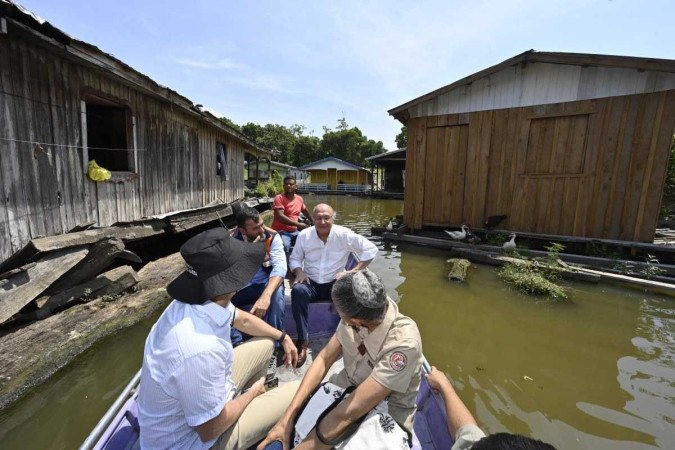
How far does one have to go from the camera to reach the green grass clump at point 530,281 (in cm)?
575

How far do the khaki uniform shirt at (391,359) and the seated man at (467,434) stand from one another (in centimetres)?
27

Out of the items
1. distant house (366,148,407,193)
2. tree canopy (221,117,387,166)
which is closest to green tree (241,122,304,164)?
tree canopy (221,117,387,166)

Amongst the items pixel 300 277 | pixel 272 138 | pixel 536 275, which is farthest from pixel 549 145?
pixel 272 138

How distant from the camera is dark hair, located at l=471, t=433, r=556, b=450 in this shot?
0.92 meters

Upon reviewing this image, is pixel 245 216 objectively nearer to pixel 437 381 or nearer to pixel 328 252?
pixel 328 252

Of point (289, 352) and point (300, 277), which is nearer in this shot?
point (289, 352)

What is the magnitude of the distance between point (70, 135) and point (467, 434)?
6.72m

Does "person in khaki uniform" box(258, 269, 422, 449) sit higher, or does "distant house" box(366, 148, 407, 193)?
"distant house" box(366, 148, 407, 193)

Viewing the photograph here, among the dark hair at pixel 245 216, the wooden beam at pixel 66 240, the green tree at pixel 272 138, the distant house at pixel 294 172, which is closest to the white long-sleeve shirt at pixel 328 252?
the dark hair at pixel 245 216

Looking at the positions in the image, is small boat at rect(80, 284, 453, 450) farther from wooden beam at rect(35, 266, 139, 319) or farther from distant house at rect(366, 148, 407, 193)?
distant house at rect(366, 148, 407, 193)

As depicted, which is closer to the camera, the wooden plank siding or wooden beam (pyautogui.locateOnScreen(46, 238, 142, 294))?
wooden beam (pyautogui.locateOnScreen(46, 238, 142, 294))

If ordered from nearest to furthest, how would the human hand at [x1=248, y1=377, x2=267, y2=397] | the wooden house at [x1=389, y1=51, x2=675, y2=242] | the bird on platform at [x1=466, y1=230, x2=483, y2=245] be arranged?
the human hand at [x1=248, y1=377, x2=267, y2=397] → the wooden house at [x1=389, y1=51, x2=675, y2=242] → the bird on platform at [x1=466, y1=230, x2=483, y2=245]

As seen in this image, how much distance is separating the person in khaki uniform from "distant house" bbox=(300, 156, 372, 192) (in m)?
34.0

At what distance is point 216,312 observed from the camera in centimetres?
164
